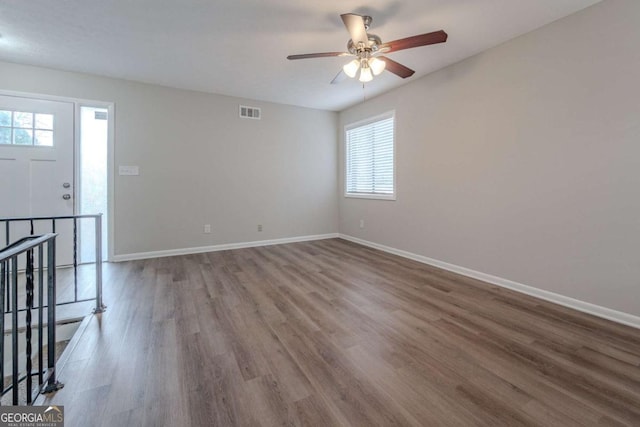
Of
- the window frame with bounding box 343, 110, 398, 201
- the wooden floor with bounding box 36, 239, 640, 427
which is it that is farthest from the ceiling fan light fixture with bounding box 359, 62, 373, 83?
the wooden floor with bounding box 36, 239, 640, 427

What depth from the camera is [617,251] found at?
2.25m

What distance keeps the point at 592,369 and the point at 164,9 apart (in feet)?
13.5

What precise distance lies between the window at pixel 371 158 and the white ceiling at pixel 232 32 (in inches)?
39.5

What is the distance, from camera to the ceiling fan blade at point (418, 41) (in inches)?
82.9

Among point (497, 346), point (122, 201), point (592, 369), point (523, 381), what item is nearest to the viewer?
point (523, 381)

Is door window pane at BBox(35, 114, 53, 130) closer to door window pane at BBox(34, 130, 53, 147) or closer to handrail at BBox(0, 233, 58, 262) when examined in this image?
door window pane at BBox(34, 130, 53, 147)

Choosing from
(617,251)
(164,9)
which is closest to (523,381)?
(617,251)

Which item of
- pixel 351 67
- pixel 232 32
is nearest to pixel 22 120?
pixel 232 32

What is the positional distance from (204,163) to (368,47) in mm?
3190

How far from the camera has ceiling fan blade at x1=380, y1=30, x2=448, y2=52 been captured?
6.91 ft

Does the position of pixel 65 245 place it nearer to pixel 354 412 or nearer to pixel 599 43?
pixel 354 412

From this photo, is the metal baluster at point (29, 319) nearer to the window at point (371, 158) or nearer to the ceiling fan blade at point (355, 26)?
the ceiling fan blade at point (355, 26)

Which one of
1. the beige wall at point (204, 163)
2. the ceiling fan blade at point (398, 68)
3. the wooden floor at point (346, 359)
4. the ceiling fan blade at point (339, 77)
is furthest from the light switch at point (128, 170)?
the ceiling fan blade at point (398, 68)

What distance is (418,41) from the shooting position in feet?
7.20
